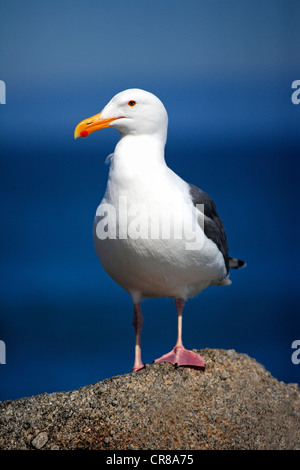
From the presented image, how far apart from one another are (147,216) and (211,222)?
59cm

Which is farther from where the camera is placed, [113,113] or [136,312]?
[136,312]

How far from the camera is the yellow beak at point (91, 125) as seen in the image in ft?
12.9

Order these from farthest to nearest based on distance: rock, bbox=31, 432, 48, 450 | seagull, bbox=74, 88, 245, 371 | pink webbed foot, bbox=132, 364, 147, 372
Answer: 1. pink webbed foot, bbox=132, 364, 147, 372
2. seagull, bbox=74, 88, 245, 371
3. rock, bbox=31, 432, 48, 450

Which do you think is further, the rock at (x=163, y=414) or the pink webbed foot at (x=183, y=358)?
the pink webbed foot at (x=183, y=358)

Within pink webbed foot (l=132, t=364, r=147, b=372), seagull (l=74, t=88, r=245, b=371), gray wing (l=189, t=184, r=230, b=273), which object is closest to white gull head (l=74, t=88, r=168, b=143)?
seagull (l=74, t=88, r=245, b=371)

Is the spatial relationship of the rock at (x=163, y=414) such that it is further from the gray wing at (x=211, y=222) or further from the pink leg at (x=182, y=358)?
the gray wing at (x=211, y=222)

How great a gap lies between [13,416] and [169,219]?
135cm

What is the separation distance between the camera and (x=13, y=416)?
147 inches

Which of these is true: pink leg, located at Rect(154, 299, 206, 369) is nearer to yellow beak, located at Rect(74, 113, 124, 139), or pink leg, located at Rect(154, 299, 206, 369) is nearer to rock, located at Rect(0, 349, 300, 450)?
rock, located at Rect(0, 349, 300, 450)

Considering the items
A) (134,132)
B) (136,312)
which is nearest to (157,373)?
(136,312)

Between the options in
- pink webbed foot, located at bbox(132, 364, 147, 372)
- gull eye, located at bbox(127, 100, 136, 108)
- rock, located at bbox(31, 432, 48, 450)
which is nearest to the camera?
rock, located at bbox(31, 432, 48, 450)

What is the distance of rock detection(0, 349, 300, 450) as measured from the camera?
11.5 ft

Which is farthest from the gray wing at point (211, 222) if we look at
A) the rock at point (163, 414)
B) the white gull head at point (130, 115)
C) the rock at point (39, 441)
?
the rock at point (39, 441)
